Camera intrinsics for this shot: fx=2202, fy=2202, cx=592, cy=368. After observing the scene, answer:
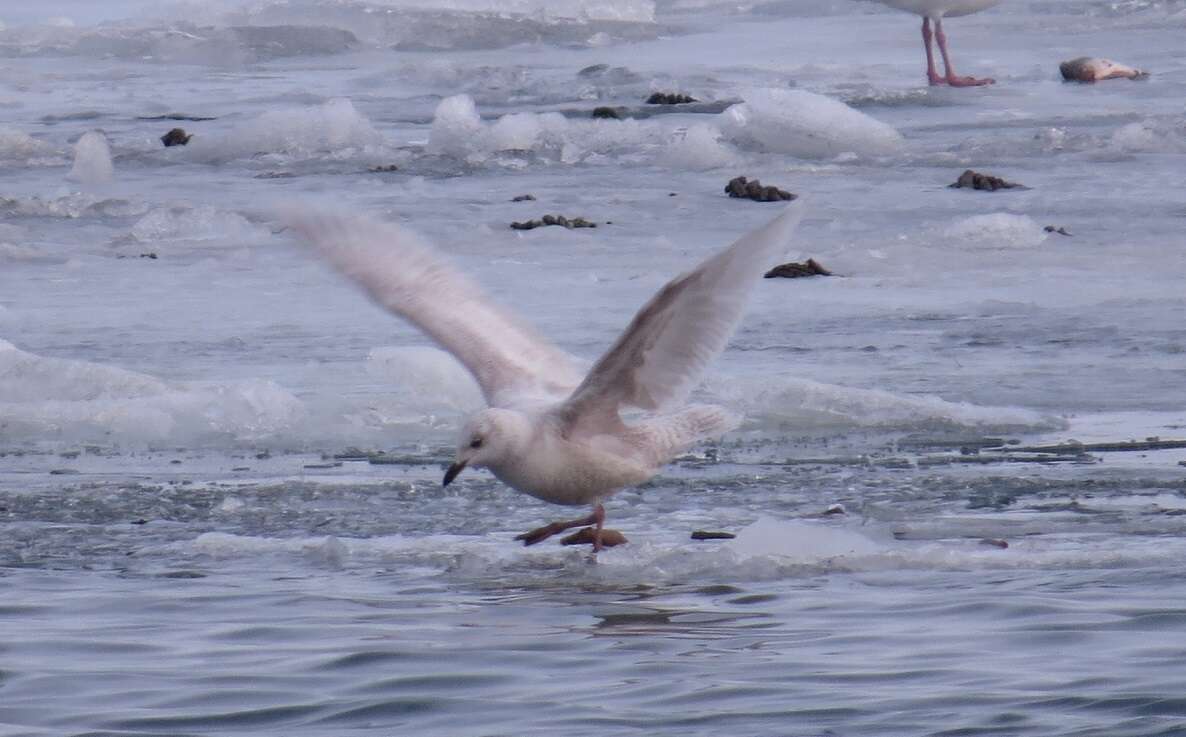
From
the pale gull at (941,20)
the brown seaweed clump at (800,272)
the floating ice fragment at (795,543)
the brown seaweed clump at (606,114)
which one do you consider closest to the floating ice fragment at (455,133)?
the brown seaweed clump at (606,114)

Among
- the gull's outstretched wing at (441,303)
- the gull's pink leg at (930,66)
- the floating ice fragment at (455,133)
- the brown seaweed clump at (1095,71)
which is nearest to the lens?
the gull's outstretched wing at (441,303)

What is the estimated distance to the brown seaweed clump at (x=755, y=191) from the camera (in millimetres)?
11977

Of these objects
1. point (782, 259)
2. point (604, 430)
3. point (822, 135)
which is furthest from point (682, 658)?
point (822, 135)

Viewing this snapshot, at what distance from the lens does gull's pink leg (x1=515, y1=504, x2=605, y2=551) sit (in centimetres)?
625

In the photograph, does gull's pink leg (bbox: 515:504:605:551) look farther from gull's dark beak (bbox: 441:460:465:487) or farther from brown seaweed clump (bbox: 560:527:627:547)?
gull's dark beak (bbox: 441:460:465:487)

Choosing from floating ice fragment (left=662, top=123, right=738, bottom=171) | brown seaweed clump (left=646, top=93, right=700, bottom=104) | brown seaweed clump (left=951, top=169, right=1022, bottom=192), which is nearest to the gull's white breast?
brown seaweed clump (left=951, top=169, right=1022, bottom=192)

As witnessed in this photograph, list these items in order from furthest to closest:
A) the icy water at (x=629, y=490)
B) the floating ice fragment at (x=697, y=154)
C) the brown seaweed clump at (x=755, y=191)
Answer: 1. the floating ice fragment at (x=697, y=154)
2. the brown seaweed clump at (x=755, y=191)
3. the icy water at (x=629, y=490)

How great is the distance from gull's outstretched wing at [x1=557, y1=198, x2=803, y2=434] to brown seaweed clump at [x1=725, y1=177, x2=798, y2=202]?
5682 mm

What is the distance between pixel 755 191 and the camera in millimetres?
12016

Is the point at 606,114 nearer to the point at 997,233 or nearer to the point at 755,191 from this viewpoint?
the point at 755,191

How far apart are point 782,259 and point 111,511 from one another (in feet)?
15.2

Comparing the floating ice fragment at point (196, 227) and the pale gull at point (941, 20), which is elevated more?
the pale gull at point (941, 20)

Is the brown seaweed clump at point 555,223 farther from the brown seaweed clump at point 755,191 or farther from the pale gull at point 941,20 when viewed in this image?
the pale gull at point 941,20

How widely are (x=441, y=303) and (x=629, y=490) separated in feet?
Answer: 3.00
